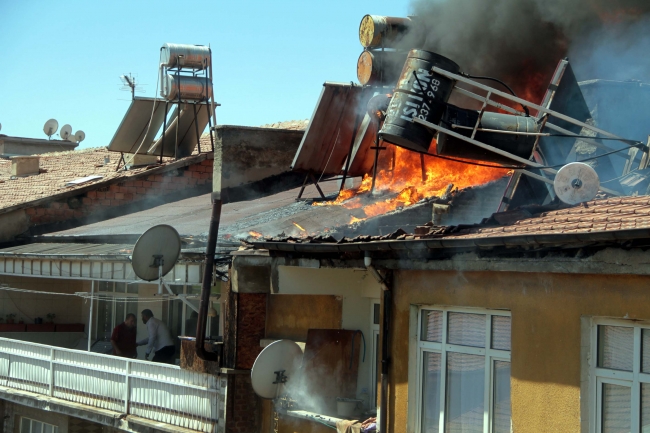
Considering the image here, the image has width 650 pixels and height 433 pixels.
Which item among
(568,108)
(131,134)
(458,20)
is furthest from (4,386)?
(568,108)

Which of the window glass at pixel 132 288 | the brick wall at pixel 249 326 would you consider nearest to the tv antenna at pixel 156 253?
the brick wall at pixel 249 326

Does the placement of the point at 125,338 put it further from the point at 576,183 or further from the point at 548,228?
the point at 548,228

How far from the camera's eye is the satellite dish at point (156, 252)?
455 inches

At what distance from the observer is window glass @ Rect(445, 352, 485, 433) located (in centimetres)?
839

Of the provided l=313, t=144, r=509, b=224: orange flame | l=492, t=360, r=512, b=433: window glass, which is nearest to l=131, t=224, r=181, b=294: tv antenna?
l=313, t=144, r=509, b=224: orange flame

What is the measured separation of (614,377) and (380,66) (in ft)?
29.4

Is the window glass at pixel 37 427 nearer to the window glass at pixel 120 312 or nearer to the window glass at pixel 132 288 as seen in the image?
the window glass at pixel 120 312

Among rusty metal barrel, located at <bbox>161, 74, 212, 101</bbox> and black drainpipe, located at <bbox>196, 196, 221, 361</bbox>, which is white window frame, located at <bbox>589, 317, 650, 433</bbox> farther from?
rusty metal barrel, located at <bbox>161, 74, 212, 101</bbox>

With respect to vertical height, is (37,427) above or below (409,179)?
below

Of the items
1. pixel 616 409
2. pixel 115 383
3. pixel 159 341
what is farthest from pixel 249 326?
pixel 616 409

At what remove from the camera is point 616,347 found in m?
7.11

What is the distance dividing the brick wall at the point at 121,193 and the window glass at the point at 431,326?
12854 millimetres

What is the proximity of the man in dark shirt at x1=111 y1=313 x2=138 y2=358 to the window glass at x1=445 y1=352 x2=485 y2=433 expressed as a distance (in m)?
8.04

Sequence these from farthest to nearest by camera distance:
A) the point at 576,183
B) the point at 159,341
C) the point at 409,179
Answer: the point at 159,341, the point at 409,179, the point at 576,183
